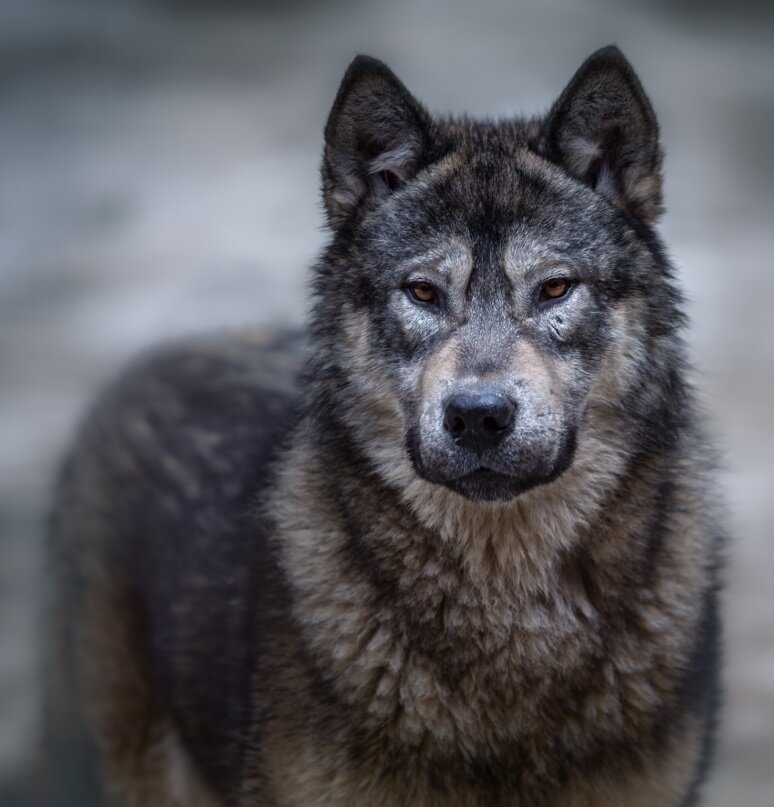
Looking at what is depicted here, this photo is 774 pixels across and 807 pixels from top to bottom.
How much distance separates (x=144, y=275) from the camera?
34.6 feet

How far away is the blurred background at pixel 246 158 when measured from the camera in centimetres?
943

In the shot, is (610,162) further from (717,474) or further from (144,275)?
(144,275)

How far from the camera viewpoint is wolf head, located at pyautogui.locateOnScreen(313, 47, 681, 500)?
3.58 m

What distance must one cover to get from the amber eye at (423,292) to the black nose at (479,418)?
448 millimetres

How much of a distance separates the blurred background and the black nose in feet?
14.1

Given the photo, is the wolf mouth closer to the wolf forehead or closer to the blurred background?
the wolf forehead

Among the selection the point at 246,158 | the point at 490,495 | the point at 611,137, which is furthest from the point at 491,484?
the point at 246,158

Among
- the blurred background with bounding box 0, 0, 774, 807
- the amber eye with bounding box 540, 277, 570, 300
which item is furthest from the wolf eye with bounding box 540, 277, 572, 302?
the blurred background with bounding box 0, 0, 774, 807

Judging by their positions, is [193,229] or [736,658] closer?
[736,658]

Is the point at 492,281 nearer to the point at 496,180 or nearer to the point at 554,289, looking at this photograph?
the point at 554,289

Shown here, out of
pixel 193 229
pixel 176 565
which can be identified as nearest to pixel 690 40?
pixel 193 229

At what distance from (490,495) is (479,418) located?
0.90 ft

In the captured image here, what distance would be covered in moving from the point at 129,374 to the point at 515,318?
2.43 metres

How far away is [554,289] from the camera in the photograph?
3.76m
